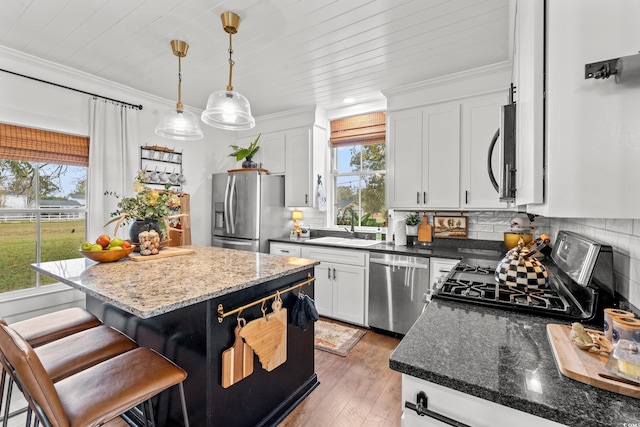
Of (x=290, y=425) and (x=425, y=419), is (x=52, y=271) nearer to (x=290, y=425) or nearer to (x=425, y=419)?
(x=290, y=425)

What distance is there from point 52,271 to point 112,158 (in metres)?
1.85

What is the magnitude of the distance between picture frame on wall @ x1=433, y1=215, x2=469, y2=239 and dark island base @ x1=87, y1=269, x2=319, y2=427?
6.14 ft

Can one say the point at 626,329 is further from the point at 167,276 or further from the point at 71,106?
the point at 71,106

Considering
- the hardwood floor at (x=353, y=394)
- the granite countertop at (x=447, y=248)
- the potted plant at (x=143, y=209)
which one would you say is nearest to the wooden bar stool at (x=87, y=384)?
the hardwood floor at (x=353, y=394)

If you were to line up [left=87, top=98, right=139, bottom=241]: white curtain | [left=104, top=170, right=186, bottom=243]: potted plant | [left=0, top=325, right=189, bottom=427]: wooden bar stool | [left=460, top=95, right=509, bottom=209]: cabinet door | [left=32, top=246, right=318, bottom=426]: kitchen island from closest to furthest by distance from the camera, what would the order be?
[left=0, top=325, right=189, bottom=427]: wooden bar stool → [left=32, top=246, right=318, bottom=426]: kitchen island → [left=104, top=170, right=186, bottom=243]: potted plant → [left=460, top=95, right=509, bottom=209]: cabinet door → [left=87, top=98, right=139, bottom=241]: white curtain

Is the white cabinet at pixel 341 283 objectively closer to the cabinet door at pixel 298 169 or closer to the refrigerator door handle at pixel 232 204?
the cabinet door at pixel 298 169

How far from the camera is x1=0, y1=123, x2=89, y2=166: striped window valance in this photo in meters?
2.54

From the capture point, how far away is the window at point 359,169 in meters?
3.73

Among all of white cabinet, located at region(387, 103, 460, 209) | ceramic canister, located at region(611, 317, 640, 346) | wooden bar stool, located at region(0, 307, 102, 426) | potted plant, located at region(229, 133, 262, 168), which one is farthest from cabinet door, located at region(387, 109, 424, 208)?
wooden bar stool, located at region(0, 307, 102, 426)

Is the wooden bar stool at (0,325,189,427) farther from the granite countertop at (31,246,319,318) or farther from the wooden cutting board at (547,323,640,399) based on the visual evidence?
the wooden cutting board at (547,323,640,399)

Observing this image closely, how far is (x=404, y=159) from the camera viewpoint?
3127 mm

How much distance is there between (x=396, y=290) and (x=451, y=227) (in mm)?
914

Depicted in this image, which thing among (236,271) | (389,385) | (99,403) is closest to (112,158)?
(236,271)

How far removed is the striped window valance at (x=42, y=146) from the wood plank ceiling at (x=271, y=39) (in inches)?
26.6
